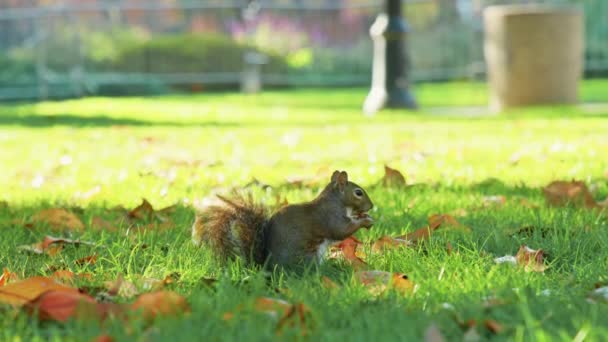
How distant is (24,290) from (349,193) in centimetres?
106

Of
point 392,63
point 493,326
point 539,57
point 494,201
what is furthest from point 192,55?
point 493,326

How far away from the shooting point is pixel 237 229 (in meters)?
3.12

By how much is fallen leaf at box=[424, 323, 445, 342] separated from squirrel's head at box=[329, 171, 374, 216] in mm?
1033

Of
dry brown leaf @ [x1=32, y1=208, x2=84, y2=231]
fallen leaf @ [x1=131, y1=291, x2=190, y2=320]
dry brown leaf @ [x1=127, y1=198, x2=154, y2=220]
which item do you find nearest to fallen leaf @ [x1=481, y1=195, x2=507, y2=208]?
dry brown leaf @ [x1=127, y1=198, x2=154, y2=220]

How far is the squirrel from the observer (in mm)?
3115

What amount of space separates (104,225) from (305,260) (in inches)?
46.6

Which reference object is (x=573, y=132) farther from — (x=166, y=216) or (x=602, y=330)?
(x=602, y=330)

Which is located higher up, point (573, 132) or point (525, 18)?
point (525, 18)

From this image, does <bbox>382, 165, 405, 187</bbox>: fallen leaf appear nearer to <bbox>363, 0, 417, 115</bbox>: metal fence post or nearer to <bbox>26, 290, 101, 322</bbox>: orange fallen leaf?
<bbox>26, 290, 101, 322</bbox>: orange fallen leaf

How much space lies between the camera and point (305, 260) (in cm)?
312

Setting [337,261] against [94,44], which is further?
[94,44]

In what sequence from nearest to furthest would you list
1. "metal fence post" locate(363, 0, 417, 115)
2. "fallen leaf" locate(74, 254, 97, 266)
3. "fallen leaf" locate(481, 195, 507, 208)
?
"fallen leaf" locate(74, 254, 97, 266)
"fallen leaf" locate(481, 195, 507, 208)
"metal fence post" locate(363, 0, 417, 115)

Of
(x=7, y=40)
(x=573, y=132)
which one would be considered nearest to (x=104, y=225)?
(x=573, y=132)

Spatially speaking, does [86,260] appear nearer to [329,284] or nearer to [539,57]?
[329,284]
